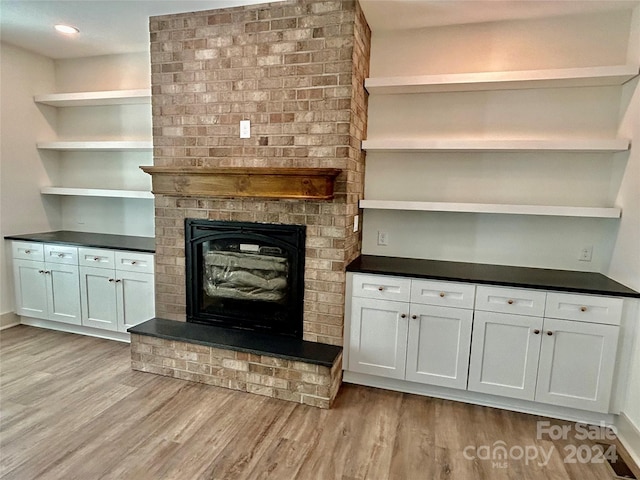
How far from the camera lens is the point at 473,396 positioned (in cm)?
256

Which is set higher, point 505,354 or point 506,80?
point 506,80

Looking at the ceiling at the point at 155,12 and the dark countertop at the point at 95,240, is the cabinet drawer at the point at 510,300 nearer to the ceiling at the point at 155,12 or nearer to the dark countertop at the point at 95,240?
the ceiling at the point at 155,12

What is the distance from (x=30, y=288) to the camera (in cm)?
361

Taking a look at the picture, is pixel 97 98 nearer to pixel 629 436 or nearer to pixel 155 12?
pixel 155 12

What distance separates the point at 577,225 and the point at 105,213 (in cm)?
434

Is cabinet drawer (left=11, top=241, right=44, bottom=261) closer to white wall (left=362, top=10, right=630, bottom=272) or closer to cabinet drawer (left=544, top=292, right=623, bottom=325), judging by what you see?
white wall (left=362, top=10, right=630, bottom=272)

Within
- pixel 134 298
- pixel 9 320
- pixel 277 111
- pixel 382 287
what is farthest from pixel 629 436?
pixel 9 320

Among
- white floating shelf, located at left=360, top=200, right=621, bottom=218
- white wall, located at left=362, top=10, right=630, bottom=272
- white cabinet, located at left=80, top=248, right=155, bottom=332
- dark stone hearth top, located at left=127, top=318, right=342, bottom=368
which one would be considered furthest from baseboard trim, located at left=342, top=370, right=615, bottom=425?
white cabinet, located at left=80, top=248, right=155, bottom=332

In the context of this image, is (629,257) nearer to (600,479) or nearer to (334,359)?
(600,479)

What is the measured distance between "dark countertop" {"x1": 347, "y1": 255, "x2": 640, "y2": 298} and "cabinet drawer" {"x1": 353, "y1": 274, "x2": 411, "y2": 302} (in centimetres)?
5

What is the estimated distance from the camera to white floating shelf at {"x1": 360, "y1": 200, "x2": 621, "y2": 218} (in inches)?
A: 96.7

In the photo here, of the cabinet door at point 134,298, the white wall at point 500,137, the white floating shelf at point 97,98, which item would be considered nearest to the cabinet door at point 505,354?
the white wall at point 500,137

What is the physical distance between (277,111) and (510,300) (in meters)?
2.02

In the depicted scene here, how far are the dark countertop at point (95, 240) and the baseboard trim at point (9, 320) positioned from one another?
77 centimetres
